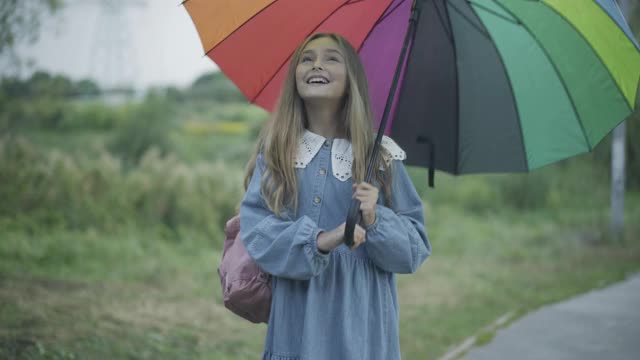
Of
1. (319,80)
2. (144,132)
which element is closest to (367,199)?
(319,80)

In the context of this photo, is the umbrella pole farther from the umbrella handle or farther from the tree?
the tree

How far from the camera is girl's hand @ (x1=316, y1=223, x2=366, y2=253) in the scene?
247 centimetres

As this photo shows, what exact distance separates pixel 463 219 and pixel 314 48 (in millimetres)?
9291

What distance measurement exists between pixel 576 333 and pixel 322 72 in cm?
410

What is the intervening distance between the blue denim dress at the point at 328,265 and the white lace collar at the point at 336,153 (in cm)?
2

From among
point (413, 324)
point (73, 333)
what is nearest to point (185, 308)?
point (73, 333)

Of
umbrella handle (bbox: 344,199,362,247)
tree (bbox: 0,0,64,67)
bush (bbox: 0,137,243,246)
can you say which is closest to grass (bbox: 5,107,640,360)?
bush (bbox: 0,137,243,246)

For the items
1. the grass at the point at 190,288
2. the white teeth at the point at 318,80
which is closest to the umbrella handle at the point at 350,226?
the white teeth at the point at 318,80

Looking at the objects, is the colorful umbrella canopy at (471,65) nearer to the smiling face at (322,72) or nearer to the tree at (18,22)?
the smiling face at (322,72)

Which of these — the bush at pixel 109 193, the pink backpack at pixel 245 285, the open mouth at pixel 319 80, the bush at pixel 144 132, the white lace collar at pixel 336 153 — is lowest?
the bush at pixel 109 193

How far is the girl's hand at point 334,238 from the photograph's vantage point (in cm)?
247

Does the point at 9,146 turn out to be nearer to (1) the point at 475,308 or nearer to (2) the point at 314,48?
(1) the point at 475,308

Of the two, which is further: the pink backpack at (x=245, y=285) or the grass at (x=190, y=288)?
the grass at (x=190, y=288)

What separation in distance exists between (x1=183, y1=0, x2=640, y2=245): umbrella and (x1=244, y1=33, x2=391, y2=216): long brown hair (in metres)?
0.38
